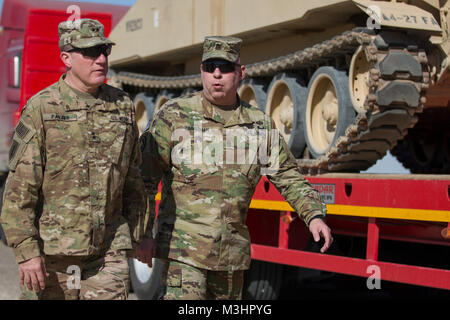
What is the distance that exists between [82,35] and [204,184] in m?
0.91

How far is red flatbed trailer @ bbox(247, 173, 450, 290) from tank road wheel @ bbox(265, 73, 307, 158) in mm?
1655

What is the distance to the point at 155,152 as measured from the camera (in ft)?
13.5

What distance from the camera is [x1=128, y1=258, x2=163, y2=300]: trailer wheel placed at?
7.32 metres

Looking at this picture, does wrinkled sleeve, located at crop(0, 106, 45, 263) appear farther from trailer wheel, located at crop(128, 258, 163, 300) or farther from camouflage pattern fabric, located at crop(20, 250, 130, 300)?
trailer wheel, located at crop(128, 258, 163, 300)

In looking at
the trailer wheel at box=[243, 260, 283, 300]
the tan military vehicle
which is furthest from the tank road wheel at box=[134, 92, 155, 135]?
the trailer wheel at box=[243, 260, 283, 300]

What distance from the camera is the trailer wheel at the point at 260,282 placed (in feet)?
21.7

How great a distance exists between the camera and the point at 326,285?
336 inches

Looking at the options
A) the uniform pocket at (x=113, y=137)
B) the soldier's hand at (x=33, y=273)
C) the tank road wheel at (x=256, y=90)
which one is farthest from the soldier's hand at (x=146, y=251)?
the tank road wheel at (x=256, y=90)

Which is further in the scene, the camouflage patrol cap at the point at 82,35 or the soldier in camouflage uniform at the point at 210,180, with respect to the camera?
the soldier in camouflage uniform at the point at 210,180

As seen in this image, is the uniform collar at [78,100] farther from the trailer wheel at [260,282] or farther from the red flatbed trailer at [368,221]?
the trailer wheel at [260,282]

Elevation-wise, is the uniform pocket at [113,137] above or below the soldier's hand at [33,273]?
above

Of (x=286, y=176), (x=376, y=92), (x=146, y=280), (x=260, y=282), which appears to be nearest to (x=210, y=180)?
(x=286, y=176)

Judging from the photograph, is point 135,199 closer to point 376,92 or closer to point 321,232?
point 321,232
